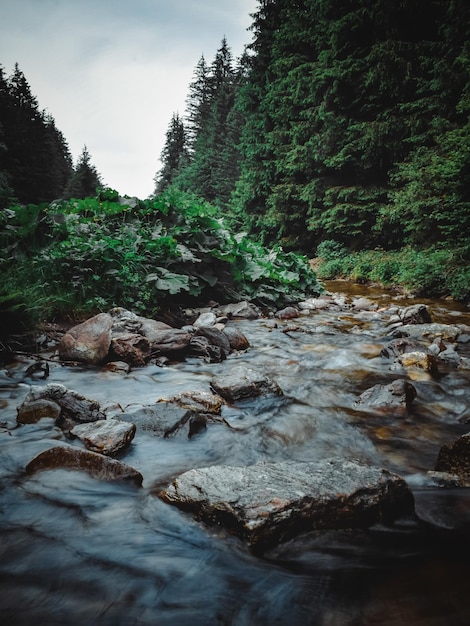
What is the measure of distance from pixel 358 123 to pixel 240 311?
11.9 metres

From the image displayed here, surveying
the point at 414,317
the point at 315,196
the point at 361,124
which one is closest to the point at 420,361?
the point at 414,317

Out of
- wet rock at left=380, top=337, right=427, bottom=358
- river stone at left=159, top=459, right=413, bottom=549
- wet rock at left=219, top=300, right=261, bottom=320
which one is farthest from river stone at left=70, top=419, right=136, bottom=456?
wet rock at left=219, top=300, right=261, bottom=320

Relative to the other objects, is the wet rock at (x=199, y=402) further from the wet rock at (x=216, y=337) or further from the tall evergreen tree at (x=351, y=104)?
the tall evergreen tree at (x=351, y=104)

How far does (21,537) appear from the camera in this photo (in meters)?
1.25

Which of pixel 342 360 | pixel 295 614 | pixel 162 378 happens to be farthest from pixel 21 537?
pixel 342 360

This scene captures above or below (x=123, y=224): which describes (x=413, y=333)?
below

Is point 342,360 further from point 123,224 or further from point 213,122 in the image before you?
point 213,122

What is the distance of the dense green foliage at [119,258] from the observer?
14.1ft

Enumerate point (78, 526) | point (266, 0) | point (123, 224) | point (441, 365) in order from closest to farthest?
1. point (78, 526)
2. point (441, 365)
3. point (123, 224)
4. point (266, 0)

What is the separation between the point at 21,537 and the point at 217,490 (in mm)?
716

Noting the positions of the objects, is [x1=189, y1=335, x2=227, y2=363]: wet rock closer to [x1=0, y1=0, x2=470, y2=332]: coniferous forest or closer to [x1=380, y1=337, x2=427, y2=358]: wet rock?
[x1=0, y1=0, x2=470, y2=332]: coniferous forest

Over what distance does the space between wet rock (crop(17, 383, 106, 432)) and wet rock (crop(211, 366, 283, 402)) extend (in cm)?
94

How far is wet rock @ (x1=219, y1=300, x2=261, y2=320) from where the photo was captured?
20.3 feet

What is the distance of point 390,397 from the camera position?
8.75 feet
